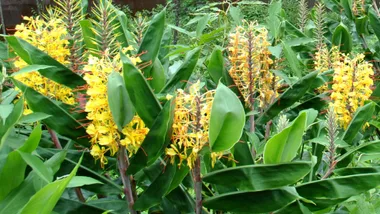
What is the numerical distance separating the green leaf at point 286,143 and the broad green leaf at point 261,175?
1.0 inches

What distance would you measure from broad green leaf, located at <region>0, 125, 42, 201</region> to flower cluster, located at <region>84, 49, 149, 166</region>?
9cm

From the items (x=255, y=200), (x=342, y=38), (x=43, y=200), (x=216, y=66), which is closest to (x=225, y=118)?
(x=255, y=200)

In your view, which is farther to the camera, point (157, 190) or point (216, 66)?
point (216, 66)

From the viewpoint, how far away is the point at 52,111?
3.36 feet

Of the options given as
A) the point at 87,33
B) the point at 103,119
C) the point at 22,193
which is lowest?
the point at 22,193

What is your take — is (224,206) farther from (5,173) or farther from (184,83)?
(5,173)

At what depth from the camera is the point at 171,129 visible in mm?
977

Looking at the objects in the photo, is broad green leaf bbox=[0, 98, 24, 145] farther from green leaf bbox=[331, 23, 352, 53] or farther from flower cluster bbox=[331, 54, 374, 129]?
green leaf bbox=[331, 23, 352, 53]

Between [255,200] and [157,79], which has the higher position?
[157,79]

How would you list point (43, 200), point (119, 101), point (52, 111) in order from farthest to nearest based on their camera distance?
point (52, 111) → point (119, 101) → point (43, 200)

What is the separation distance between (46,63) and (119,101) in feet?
0.73

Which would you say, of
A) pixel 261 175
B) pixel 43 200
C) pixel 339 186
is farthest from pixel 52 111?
pixel 339 186

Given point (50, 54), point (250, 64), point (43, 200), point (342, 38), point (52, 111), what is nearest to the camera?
point (43, 200)

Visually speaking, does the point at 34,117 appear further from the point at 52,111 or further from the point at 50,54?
the point at 50,54
